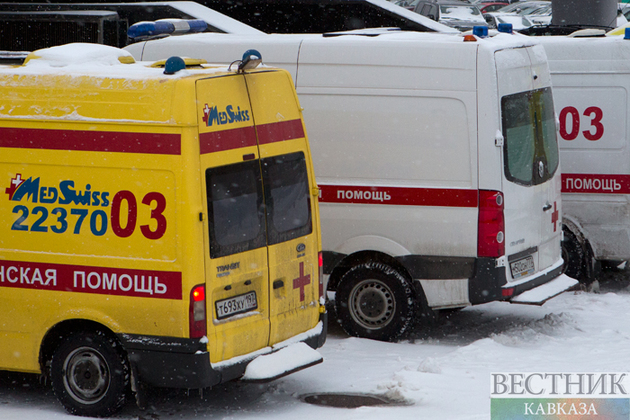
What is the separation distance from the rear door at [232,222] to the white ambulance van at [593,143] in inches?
188

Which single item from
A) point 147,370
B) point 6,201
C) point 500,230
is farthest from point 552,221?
point 6,201

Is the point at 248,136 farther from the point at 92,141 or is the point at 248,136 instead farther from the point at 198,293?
the point at 198,293

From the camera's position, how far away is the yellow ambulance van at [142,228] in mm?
6062

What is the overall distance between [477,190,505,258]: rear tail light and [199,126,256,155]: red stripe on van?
238 centimetres

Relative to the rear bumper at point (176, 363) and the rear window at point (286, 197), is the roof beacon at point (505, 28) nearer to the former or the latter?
the rear window at point (286, 197)

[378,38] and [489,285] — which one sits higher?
[378,38]

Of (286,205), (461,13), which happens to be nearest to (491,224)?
(286,205)

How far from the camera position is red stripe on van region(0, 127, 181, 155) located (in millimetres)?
6082

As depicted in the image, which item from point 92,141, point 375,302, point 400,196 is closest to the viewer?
point 92,141

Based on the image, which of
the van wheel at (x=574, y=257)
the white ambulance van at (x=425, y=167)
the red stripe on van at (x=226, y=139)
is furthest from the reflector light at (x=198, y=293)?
the van wheel at (x=574, y=257)

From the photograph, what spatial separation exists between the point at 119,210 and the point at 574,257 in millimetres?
5755

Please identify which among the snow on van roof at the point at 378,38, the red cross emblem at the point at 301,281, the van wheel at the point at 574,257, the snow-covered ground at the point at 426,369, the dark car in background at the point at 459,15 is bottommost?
the snow-covered ground at the point at 426,369

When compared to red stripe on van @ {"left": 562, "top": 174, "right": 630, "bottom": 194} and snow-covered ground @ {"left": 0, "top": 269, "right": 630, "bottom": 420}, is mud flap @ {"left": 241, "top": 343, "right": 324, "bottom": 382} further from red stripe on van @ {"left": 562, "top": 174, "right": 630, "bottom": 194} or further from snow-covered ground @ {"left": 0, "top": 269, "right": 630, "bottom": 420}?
red stripe on van @ {"left": 562, "top": 174, "right": 630, "bottom": 194}

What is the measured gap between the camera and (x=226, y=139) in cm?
629
